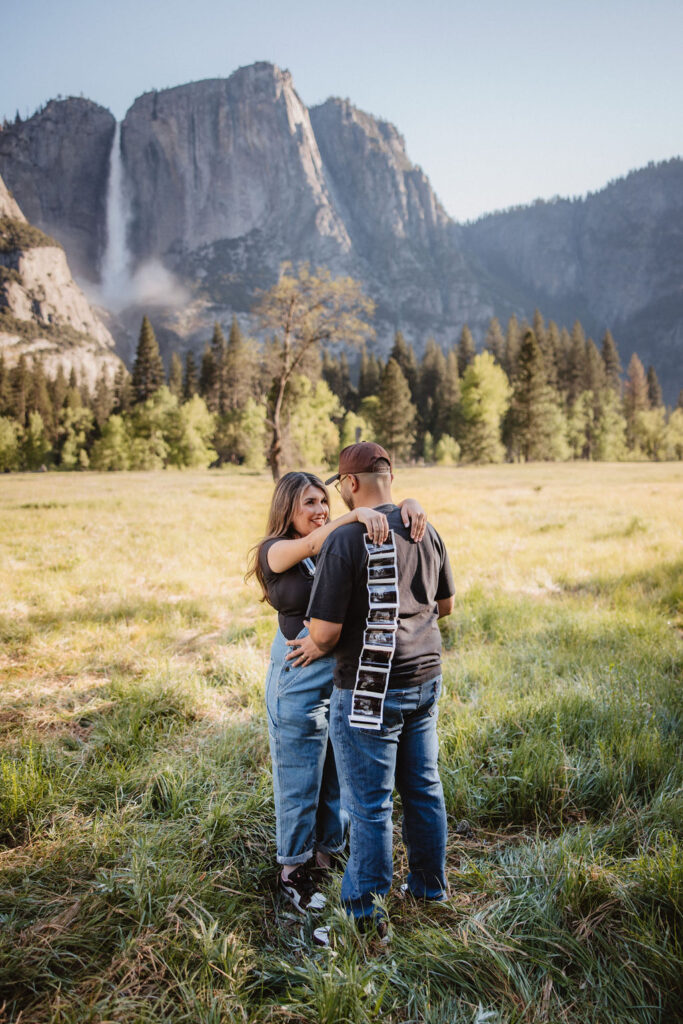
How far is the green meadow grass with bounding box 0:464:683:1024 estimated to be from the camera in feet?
6.32

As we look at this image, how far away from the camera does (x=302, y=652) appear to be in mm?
2443

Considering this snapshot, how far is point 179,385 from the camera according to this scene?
76375mm

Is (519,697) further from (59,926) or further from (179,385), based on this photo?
(179,385)

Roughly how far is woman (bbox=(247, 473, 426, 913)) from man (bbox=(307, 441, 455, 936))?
8.9 inches

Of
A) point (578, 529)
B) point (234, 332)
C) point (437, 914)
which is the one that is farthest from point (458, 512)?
point (234, 332)

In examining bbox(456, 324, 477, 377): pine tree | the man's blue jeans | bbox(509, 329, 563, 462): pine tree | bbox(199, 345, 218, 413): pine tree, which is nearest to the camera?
the man's blue jeans

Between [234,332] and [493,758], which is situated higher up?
[234,332]

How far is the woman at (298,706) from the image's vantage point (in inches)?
99.5

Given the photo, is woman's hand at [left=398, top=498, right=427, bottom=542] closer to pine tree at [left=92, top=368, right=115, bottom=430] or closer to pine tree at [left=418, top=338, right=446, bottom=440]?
pine tree at [left=92, top=368, right=115, bottom=430]

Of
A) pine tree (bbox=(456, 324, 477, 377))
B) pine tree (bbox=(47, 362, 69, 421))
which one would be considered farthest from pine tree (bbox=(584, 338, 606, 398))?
pine tree (bbox=(47, 362, 69, 421))

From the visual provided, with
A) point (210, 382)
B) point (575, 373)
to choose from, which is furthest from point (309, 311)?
point (575, 373)

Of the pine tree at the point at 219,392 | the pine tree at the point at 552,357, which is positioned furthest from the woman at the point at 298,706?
the pine tree at the point at 552,357

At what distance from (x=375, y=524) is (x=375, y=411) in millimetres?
69423

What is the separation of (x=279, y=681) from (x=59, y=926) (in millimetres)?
1355
